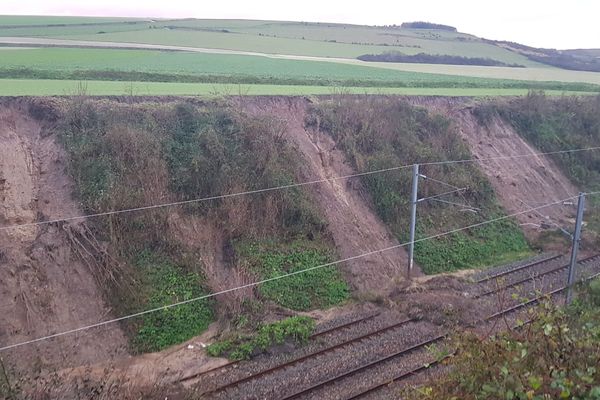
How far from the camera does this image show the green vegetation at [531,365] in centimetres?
527

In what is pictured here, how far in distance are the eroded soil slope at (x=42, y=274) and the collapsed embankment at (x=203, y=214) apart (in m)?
0.04

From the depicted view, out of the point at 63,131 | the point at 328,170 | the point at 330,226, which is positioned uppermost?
the point at 63,131

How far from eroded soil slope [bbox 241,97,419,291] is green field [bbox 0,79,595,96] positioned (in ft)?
6.11

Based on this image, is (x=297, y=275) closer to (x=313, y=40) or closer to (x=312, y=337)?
(x=312, y=337)

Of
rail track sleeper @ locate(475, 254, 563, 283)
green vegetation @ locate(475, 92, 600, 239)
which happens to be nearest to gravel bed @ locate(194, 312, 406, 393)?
rail track sleeper @ locate(475, 254, 563, 283)

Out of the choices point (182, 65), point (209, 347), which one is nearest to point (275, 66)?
point (182, 65)

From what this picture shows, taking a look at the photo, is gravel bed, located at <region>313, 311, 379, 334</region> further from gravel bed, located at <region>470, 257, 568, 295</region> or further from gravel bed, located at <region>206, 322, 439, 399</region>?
gravel bed, located at <region>470, 257, 568, 295</region>

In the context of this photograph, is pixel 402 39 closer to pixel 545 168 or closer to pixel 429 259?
pixel 545 168

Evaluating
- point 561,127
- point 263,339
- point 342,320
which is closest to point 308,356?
point 263,339

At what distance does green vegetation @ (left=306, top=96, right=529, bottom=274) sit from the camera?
75.9 ft

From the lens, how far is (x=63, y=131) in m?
19.0

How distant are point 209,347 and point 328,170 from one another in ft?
34.3

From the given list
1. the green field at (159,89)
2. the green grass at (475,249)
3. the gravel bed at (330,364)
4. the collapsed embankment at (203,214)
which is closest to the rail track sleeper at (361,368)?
the gravel bed at (330,364)

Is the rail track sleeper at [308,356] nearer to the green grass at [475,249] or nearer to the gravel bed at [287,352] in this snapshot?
the gravel bed at [287,352]
